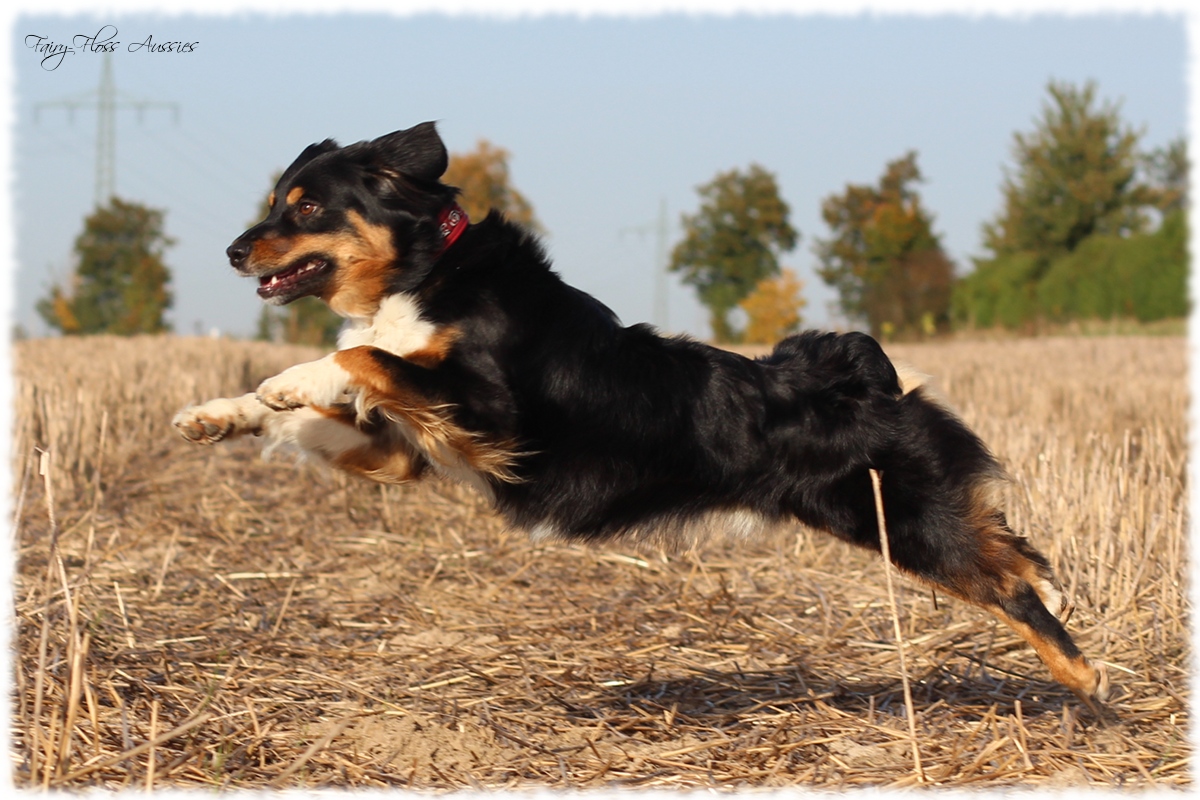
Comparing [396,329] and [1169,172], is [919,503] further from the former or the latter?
[1169,172]

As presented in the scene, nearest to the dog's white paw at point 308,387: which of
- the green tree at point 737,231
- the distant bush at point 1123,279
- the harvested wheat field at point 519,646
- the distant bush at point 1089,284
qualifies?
the harvested wheat field at point 519,646

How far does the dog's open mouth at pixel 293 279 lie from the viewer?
373cm

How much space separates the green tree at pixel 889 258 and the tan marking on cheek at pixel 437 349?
3312cm

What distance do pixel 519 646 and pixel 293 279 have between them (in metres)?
1.90

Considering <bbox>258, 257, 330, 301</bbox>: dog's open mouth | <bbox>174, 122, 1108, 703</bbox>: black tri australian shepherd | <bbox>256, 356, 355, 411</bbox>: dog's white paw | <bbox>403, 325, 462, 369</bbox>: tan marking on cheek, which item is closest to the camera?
<bbox>256, 356, 355, 411</bbox>: dog's white paw

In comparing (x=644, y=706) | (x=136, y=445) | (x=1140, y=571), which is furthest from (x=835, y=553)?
(x=136, y=445)

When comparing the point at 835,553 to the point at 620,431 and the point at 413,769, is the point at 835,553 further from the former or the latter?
the point at 413,769

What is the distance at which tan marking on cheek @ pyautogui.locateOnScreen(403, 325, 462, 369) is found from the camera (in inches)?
138

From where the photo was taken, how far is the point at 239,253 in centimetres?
363

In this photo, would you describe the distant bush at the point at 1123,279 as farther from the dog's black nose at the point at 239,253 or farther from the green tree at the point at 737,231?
the dog's black nose at the point at 239,253

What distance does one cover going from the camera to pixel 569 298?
3.80m

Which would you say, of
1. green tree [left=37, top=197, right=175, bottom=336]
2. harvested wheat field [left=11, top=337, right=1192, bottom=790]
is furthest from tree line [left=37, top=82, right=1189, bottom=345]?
harvested wheat field [left=11, top=337, right=1192, bottom=790]

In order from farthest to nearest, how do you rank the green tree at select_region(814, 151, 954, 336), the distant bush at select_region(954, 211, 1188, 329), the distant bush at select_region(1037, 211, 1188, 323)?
the green tree at select_region(814, 151, 954, 336)
the distant bush at select_region(954, 211, 1188, 329)
the distant bush at select_region(1037, 211, 1188, 323)

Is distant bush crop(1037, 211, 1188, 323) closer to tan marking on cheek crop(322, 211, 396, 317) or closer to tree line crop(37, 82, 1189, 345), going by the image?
tree line crop(37, 82, 1189, 345)
